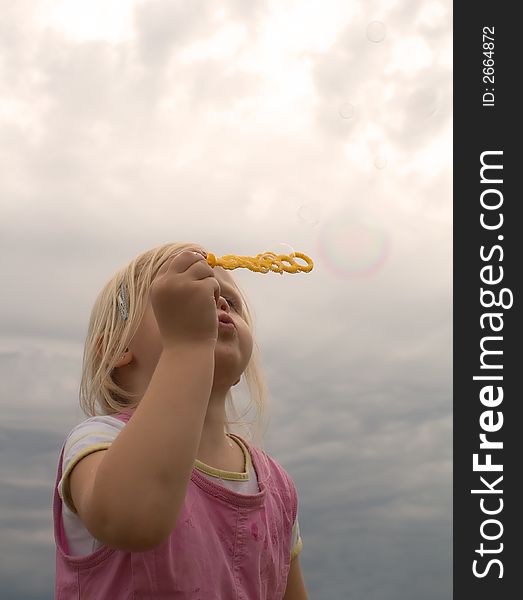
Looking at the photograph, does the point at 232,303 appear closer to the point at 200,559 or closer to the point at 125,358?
the point at 125,358

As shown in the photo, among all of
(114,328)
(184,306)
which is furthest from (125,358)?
(184,306)

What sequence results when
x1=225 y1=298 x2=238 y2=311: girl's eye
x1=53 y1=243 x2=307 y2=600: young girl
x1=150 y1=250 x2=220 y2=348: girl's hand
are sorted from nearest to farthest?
x1=53 y1=243 x2=307 y2=600: young girl < x1=150 y1=250 x2=220 y2=348: girl's hand < x1=225 y1=298 x2=238 y2=311: girl's eye

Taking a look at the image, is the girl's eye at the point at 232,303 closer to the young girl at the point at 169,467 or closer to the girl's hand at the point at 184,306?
the young girl at the point at 169,467

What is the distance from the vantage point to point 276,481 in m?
2.65

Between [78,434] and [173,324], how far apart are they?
42cm

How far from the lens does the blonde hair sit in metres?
2.47

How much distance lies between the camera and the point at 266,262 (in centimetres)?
279

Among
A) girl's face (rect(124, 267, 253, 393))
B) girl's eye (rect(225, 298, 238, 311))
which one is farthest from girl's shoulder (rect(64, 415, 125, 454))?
girl's eye (rect(225, 298, 238, 311))

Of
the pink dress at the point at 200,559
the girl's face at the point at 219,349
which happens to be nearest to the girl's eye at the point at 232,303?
the girl's face at the point at 219,349

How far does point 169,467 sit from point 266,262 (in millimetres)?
1148

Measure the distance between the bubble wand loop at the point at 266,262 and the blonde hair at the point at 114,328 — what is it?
0.11 m

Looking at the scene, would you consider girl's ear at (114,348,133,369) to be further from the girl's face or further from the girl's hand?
the girl's hand

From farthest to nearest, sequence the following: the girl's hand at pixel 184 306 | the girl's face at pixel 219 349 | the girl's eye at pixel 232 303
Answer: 1. the girl's eye at pixel 232 303
2. the girl's face at pixel 219 349
3. the girl's hand at pixel 184 306

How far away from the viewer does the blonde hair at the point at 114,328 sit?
247 cm
